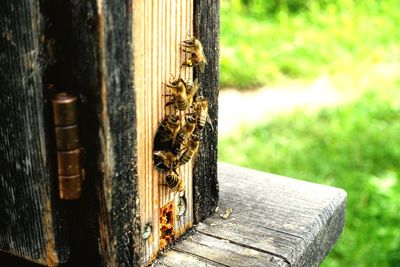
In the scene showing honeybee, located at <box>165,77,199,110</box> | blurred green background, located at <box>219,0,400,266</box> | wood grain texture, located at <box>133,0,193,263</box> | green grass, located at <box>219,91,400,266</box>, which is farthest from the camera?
blurred green background, located at <box>219,0,400,266</box>

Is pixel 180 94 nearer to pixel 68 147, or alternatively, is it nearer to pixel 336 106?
pixel 68 147

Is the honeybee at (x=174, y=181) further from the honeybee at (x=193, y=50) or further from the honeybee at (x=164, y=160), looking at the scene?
the honeybee at (x=193, y=50)

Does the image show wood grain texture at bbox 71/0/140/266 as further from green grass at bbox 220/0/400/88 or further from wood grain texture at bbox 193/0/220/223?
green grass at bbox 220/0/400/88

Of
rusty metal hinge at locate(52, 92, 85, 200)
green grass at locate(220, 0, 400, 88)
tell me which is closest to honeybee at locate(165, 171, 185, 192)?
rusty metal hinge at locate(52, 92, 85, 200)

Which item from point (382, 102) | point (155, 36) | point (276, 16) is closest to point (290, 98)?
point (382, 102)

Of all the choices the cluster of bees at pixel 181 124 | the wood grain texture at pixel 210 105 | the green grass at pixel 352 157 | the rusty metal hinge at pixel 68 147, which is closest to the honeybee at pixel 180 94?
the cluster of bees at pixel 181 124

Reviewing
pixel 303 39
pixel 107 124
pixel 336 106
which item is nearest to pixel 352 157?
pixel 336 106

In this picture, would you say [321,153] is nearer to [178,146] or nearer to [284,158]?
[284,158]

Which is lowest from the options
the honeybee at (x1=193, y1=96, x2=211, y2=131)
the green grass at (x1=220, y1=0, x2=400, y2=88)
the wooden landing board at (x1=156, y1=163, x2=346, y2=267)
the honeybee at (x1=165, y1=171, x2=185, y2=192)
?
the green grass at (x1=220, y1=0, x2=400, y2=88)
